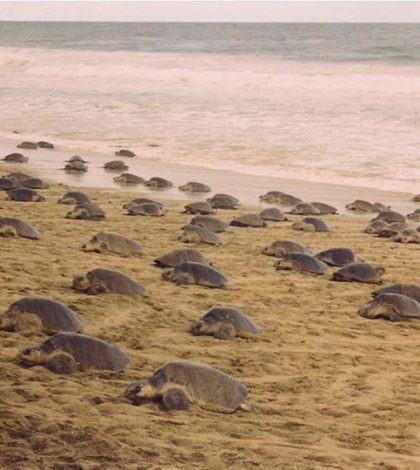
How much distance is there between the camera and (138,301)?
20.1ft

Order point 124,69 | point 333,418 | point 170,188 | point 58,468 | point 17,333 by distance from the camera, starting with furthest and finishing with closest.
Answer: point 124,69, point 170,188, point 17,333, point 333,418, point 58,468

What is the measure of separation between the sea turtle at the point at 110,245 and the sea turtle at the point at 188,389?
326 cm

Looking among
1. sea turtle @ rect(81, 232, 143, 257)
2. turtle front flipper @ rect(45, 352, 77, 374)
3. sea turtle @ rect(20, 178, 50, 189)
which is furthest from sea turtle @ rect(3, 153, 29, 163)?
turtle front flipper @ rect(45, 352, 77, 374)

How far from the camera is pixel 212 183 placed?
12.2 metres

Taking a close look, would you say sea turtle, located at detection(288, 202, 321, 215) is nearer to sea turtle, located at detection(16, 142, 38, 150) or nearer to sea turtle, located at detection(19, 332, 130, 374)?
sea turtle, located at detection(19, 332, 130, 374)

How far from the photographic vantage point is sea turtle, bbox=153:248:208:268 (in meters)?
7.20

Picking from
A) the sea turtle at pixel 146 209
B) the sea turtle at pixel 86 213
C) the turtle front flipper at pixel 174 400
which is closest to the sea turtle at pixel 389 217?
the sea turtle at pixel 146 209

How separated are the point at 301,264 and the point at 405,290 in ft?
3.29

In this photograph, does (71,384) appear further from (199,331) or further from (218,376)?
(199,331)

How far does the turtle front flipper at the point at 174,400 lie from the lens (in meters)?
4.19

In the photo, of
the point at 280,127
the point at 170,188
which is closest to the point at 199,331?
the point at 170,188

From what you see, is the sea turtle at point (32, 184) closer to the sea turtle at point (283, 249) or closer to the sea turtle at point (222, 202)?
the sea turtle at point (222, 202)

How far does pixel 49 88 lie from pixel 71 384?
24.7 meters

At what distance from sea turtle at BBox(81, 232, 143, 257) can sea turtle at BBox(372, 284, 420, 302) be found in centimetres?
208
